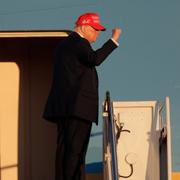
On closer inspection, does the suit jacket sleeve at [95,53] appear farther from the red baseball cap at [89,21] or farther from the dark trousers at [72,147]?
the dark trousers at [72,147]

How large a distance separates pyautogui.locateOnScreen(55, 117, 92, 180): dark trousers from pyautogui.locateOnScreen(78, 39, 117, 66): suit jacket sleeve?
448 mm

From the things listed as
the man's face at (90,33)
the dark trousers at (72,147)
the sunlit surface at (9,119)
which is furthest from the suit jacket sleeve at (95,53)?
the sunlit surface at (9,119)

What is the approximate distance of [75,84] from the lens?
533 cm

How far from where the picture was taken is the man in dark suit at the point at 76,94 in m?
5.30

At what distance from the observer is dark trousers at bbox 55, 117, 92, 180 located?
5309mm

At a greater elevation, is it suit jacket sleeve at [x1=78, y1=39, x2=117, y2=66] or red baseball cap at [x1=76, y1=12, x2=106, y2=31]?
red baseball cap at [x1=76, y1=12, x2=106, y2=31]

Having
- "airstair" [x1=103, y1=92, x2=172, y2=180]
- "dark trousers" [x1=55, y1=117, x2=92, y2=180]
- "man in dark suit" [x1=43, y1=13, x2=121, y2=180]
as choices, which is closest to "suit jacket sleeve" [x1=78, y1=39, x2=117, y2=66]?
"man in dark suit" [x1=43, y1=13, x2=121, y2=180]

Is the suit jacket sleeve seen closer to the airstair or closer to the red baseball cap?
the red baseball cap

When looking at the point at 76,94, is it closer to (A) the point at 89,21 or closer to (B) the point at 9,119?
(A) the point at 89,21

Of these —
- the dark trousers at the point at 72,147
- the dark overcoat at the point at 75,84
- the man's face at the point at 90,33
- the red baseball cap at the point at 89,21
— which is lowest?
the dark trousers at the point at 72,147

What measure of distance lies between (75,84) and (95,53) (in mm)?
288

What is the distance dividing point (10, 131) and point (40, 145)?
0.33m

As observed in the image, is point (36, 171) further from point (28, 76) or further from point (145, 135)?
point (145, 135)

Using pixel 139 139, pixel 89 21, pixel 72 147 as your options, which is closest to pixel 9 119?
pixel 139 139
